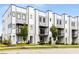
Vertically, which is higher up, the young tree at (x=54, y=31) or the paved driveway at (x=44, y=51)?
the young tree at (x=54, y=31)

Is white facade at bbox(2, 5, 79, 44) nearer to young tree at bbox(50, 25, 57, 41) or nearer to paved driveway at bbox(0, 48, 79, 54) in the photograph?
young tree at bbox(50, 25, 57, 41)

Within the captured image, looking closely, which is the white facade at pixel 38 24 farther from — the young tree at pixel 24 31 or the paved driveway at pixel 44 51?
the paved driveway at pixel 44 51

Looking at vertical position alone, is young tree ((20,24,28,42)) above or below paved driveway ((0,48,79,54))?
above

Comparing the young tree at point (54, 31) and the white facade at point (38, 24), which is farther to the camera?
the young tree at point (54, 31)

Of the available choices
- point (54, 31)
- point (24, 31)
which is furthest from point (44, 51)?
point (24, 31)

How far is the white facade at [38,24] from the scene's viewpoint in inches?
339

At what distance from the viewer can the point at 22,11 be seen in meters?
8.61

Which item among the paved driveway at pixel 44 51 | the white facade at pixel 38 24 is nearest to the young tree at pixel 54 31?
the white facade at pixel 38 24

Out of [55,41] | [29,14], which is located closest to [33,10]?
[29,14]

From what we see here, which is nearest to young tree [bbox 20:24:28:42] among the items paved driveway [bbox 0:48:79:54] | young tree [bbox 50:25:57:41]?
paved driveway [bbox 0:48:79:54]

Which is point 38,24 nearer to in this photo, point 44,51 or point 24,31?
point 24,31

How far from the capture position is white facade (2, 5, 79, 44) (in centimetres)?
860
